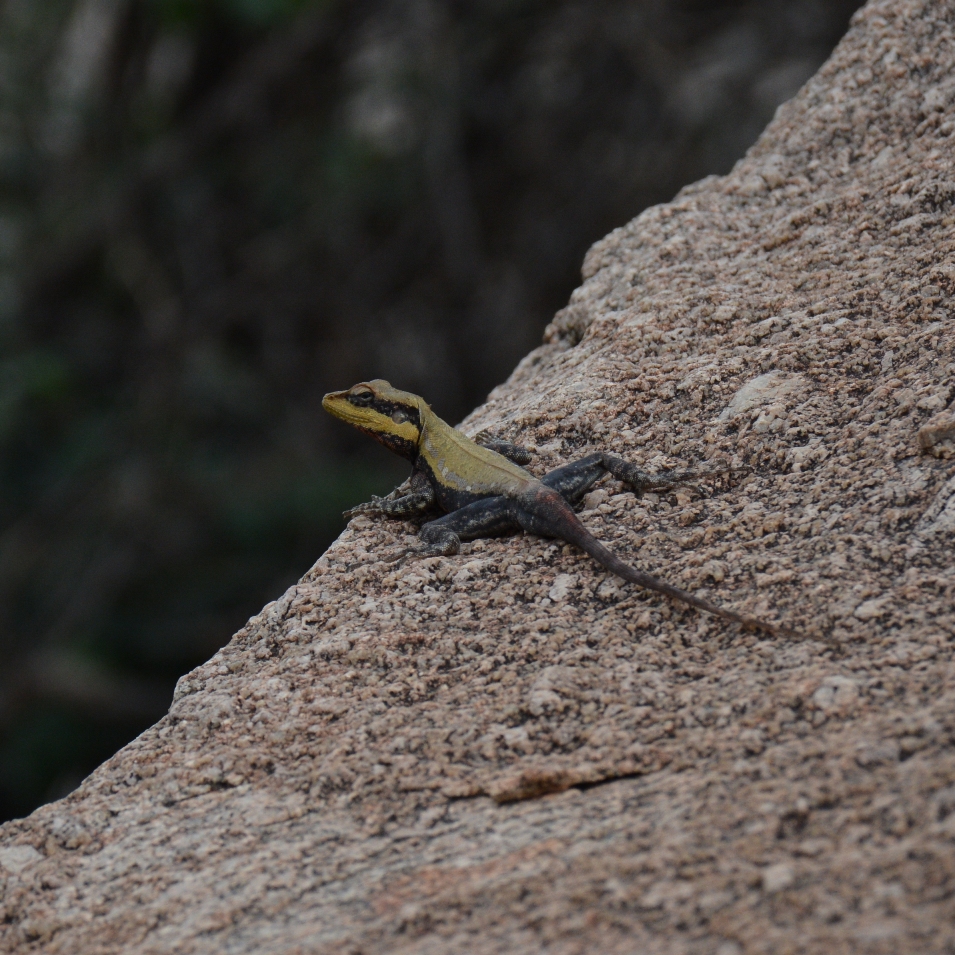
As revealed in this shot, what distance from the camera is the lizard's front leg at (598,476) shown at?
319cm

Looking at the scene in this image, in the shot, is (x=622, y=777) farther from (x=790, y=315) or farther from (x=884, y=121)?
(x=884, y=121)

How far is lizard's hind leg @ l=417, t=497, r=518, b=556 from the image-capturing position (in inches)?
133

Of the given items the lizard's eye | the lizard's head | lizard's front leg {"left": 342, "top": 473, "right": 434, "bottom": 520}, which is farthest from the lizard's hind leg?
the lizard's eye

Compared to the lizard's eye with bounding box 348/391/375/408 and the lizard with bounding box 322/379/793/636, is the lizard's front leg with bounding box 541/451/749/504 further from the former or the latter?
the lizard's eye with bounding box 348/391/375/408

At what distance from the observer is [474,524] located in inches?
135

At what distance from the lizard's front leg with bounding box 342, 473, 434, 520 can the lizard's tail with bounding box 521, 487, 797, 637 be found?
0.62 metres

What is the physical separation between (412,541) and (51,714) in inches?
255

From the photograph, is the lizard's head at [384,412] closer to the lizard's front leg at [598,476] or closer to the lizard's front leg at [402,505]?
the lizard's front leg at [402,505]

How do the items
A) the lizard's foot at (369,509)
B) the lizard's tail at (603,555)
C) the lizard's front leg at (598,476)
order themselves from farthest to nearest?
the lizard's foot at (369,509) < the lizard's front leg at (598,476) < the lizard's tail at (603,555)

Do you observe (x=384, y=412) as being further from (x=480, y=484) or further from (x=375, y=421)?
(x=480, y=484)

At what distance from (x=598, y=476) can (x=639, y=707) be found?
107cm

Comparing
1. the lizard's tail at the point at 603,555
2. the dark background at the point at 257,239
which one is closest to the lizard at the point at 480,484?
the lizard's tail at the point at 603,555

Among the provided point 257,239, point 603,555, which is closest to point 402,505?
point 603,555

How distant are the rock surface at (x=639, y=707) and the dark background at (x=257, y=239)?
5426mm
